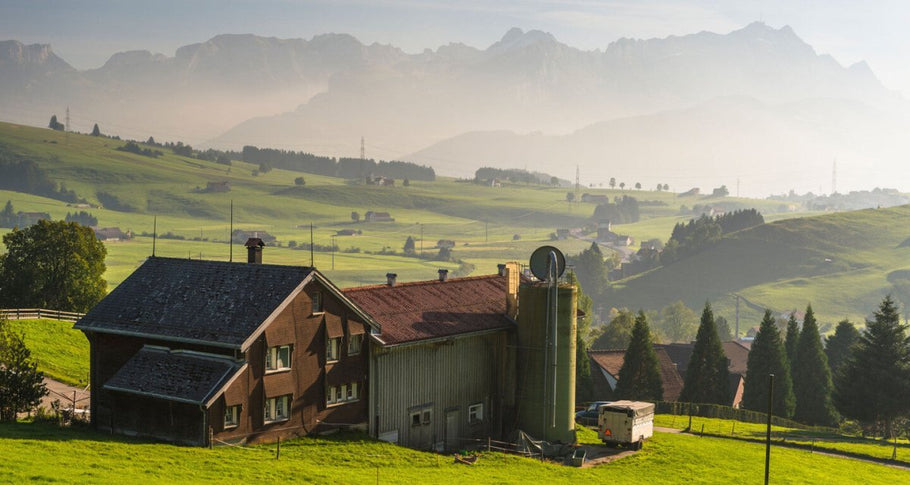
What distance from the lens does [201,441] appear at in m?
43.7

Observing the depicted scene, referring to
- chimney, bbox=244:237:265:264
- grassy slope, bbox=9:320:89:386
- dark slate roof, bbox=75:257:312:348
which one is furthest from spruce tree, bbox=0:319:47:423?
grassy slope, bbox=9:320:89:386

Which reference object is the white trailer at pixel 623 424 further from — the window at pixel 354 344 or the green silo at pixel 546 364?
the window at pixel 354 344

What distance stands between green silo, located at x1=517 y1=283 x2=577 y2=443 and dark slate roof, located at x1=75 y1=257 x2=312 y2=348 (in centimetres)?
1570

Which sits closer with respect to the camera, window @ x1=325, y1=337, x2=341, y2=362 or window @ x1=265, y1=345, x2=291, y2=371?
window @ x1=265, y1=345, x2=291, y2=371

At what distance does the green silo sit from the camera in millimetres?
56812

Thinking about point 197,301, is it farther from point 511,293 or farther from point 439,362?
point 511,293

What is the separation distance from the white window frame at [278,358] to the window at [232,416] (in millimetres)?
2415

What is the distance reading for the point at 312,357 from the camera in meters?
48.5

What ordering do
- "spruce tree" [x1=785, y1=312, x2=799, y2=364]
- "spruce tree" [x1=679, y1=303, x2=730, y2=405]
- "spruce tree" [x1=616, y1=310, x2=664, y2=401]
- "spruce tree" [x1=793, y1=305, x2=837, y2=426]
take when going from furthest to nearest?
"spruce tree" [x1=785, y1=312, x2=799, y2=364], "spruce tree" [x1=793, y1=305, x2=837, y2=426], "spruce tree" [x1=616, y1=310, x2=664, y2=401], "spruce tree" [x1=679, y1=303, x2=730, y2=405]

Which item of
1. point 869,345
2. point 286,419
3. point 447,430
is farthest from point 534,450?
point 869,345

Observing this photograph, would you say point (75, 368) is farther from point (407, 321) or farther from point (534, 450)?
point (534, 450)

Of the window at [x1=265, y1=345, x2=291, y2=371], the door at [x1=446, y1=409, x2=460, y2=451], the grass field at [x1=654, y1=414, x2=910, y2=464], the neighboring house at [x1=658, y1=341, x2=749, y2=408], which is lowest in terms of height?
the neighboring house at [x1=658, y1=341, x2=749, y2=408]

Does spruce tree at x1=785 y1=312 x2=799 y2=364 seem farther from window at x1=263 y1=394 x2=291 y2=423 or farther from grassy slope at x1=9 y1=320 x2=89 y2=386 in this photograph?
grassy slope at x1=9 y1=320 x2=89 y2=386

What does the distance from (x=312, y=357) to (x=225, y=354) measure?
4.95 meters
